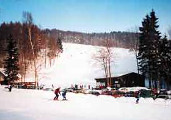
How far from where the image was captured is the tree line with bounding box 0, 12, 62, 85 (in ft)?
131

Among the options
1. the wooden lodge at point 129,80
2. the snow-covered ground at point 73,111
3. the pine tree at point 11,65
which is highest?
the pine tree at point 11,65

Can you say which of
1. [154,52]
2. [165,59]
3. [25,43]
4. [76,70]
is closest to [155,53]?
[154,52]

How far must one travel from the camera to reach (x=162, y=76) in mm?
43312

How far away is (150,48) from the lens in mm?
43719

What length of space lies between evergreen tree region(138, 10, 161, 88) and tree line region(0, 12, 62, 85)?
1840 cm

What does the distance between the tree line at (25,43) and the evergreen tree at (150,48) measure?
1840 cm

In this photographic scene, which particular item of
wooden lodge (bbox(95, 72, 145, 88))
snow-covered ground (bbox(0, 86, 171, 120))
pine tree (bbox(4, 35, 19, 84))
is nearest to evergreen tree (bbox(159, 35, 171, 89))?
wooden lodge (bbox(95, 72, 145, 88))

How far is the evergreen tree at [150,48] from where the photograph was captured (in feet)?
140

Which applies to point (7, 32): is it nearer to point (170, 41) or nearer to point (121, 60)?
point (170, 41)

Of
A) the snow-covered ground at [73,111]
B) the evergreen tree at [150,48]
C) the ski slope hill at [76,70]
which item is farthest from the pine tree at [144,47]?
the snow-covered ground at [73,111]

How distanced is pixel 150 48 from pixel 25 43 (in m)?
23.5

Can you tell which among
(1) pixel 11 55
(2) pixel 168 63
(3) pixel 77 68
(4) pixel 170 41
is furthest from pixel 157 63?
(3) pixel 77 68

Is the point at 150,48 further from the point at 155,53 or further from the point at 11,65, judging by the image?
the point at 11,65

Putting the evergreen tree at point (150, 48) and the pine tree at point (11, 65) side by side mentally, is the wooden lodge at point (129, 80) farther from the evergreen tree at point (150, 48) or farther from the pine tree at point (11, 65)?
the pine tree at point (11, 65)
